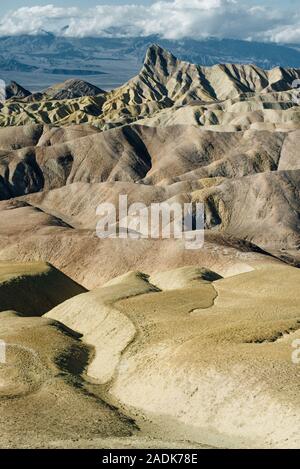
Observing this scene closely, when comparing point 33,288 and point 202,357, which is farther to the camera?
point 33,288

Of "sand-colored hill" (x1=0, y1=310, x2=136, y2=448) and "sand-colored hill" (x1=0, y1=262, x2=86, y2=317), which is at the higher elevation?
"sand-colored hill" (x1=0, y1=310, x2=136, y2=448)

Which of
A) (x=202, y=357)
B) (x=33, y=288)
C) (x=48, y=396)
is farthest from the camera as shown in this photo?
(x=33, y=288)

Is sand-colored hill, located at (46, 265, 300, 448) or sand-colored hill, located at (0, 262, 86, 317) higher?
sand-colored hill, located at (46, 265, 300, 448)

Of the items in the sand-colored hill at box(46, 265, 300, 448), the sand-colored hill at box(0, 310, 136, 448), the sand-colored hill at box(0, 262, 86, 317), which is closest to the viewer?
the sand-colored hill at box(0, 310, 136, 448)

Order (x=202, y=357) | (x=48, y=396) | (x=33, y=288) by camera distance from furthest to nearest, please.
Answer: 1. (x=33, y=288)
2. (x=202, y=357)
3. (x=48, y=396)

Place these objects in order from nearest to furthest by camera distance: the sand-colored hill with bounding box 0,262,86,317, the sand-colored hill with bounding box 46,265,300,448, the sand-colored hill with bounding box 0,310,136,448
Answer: the sand-colored hill with bounding box 0,310,136,448 → the sand-colored hill with bounding box 46,265,300,448 → the sand-colored hill with bounding box 0,262,86,317

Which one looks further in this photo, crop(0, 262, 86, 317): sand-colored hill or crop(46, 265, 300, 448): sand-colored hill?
crop(0, 262, 86, 317): sand-colored hill

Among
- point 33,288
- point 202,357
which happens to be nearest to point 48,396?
point 202,357

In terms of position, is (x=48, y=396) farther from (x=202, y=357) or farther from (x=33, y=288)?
(x=33, y=288)

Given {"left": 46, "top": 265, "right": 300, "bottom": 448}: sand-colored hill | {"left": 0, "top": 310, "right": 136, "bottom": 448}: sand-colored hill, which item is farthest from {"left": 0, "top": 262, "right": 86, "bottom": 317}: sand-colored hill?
{"left": 0, "top": 310, "right": 136, "bottom": 448}: sand-colored hill

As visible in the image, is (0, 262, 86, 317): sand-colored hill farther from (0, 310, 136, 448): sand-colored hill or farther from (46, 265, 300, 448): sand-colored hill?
(0, 310, 136, 448): sand-colored hill

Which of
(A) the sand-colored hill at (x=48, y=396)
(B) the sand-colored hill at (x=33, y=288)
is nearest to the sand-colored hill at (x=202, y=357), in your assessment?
(A) the sand-colored hill at (x=48, y=396)

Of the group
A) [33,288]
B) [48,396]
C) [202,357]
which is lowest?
[33,288]
